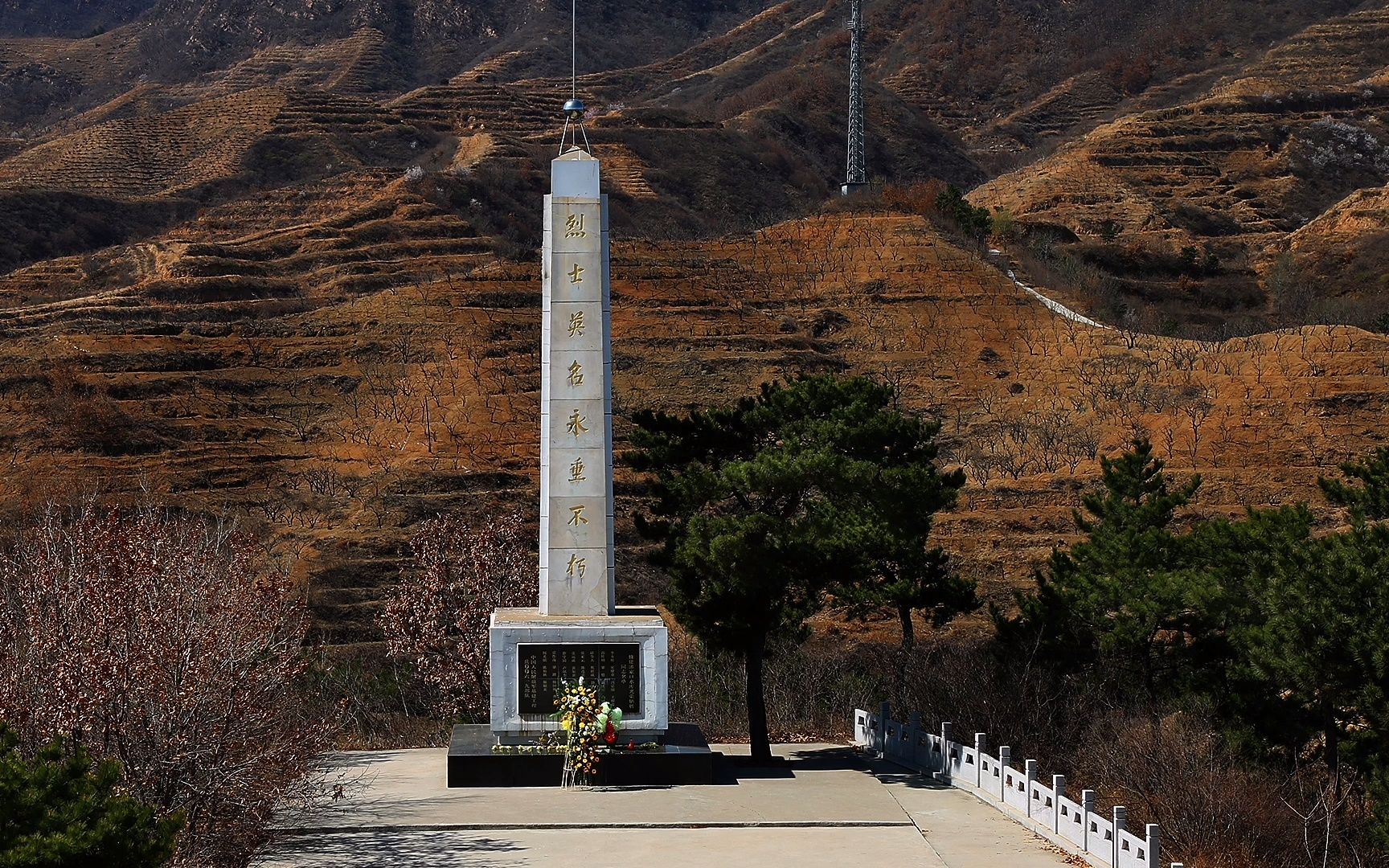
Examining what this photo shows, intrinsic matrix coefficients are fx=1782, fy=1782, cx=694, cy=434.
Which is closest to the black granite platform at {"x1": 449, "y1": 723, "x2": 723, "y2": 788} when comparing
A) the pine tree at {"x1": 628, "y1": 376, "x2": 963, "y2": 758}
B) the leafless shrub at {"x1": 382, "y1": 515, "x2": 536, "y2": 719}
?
the pine tree at {"x1": 628, "y1": 376, "x2": 963, "y2": 758}

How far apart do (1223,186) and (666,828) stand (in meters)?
88.2

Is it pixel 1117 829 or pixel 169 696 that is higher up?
→ pixel 169 696

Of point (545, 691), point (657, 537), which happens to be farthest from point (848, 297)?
point (545, 691)

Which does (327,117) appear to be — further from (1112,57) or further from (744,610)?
(744,610)

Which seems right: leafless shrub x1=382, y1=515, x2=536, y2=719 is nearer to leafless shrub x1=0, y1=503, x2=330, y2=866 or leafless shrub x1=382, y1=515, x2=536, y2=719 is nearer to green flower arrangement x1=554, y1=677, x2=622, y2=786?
green flower arrangement x1=554, y1=677, x2=622, y2=786

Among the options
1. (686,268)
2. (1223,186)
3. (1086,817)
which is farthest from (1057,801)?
(1223,186)

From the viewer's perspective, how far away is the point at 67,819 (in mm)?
10828

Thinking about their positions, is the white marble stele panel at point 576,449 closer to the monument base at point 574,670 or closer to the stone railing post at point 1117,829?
the monument base at point 574,670

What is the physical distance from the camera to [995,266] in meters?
69.0

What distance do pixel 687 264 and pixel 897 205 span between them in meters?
13.0

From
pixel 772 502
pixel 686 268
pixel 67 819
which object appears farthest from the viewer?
pixel 686 268

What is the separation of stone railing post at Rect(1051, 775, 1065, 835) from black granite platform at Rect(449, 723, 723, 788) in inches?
179

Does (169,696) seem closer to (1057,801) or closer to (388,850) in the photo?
(388,850)

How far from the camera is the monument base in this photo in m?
21.4
